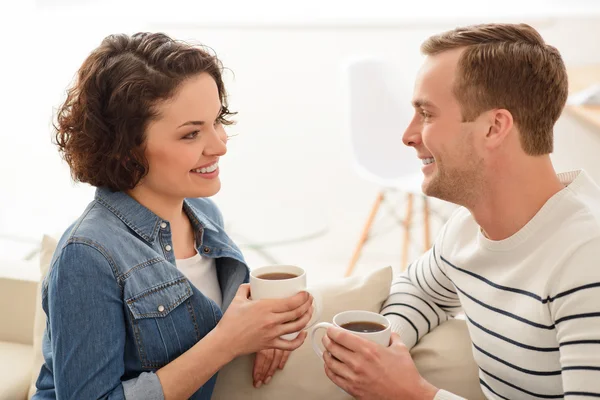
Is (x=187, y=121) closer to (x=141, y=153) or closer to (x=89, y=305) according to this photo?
(x=141, y=153)

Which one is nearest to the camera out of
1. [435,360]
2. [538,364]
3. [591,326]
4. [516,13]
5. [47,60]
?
[591,326]

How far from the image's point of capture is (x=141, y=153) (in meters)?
1.37

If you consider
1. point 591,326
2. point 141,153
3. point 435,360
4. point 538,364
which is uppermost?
point 141,153

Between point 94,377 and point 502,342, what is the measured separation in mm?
705

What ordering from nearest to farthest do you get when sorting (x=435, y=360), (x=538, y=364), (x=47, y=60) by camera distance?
(x=538, y=364), (x=435, y=360), (x=47, y=60)

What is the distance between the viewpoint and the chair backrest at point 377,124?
3385mm

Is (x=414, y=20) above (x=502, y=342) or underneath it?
above

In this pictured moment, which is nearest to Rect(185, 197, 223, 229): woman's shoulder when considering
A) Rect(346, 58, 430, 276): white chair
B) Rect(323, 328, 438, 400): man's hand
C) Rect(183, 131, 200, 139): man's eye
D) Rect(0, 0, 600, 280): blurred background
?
Rect(183, 131, 200, 139): man's eye

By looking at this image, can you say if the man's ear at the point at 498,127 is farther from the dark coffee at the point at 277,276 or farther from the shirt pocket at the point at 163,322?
the shirt pocket at the point at 163,322

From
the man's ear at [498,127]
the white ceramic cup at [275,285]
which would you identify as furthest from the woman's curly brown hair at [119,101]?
the man's ear at [498,127]

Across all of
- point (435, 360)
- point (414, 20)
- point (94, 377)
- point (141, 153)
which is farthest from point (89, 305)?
point (414, 20)

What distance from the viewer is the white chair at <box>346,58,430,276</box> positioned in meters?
3.38

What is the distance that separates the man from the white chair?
1.86m

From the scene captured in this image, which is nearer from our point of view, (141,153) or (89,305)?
(89,305)
